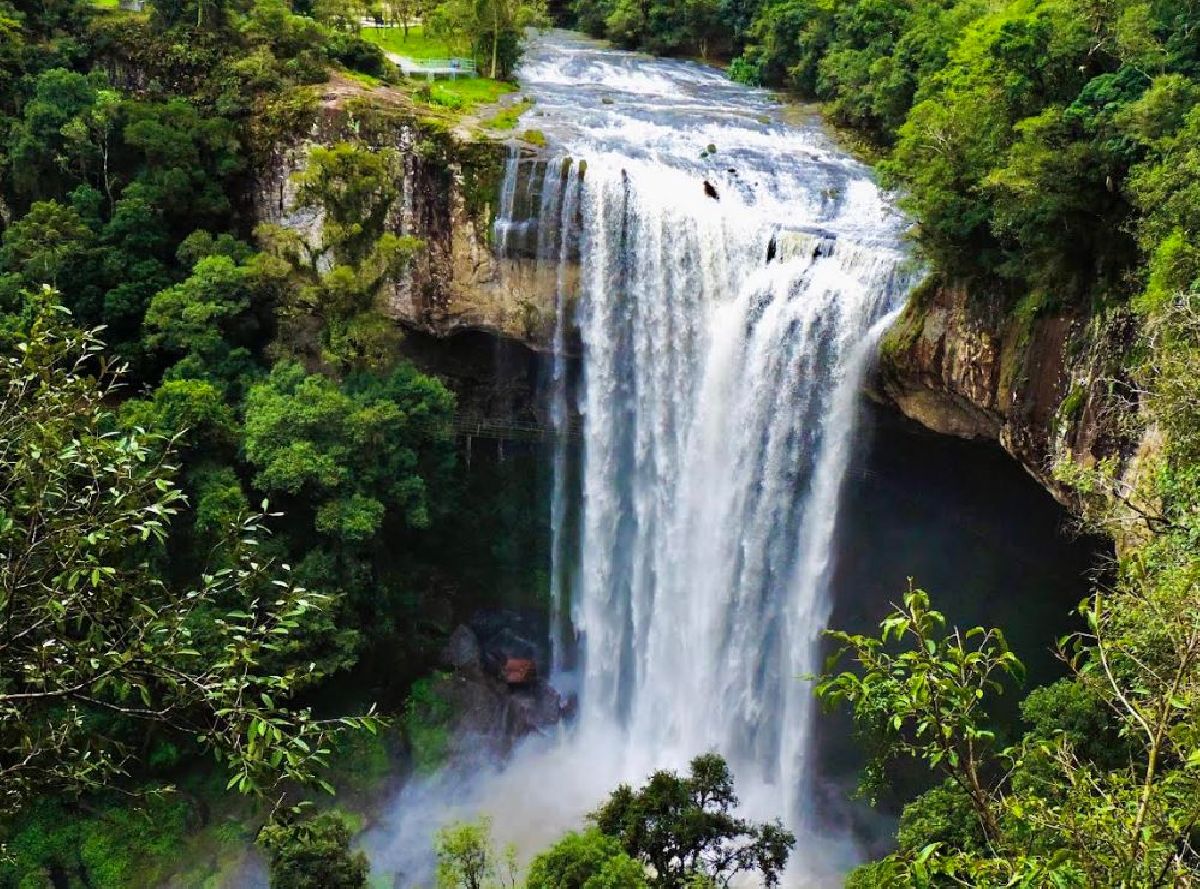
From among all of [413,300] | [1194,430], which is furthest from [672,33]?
[1194,430]

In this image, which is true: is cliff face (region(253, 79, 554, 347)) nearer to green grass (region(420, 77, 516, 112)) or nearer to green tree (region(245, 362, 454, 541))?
green grass (region(420, 77, 516, 112))

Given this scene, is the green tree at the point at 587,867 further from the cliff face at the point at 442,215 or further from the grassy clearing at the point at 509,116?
the grassy clearing at the point at 509,116

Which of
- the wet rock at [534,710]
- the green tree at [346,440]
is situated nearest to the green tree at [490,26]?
the green tree at [346,440]

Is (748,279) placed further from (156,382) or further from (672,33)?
(672,33)

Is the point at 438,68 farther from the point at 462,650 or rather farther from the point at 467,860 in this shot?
the point at 467,860

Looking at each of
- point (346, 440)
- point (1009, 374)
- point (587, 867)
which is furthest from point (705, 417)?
point (587, 867)
